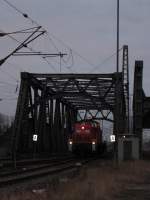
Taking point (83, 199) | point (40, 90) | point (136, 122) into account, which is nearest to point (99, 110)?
point (40, 90)

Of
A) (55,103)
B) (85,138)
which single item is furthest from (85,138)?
(55,103)

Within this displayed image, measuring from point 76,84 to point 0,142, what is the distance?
19.6 m

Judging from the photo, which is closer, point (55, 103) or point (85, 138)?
point (85, 138)

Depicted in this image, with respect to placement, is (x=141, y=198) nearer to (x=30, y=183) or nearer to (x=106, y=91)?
(x=30, y=183)

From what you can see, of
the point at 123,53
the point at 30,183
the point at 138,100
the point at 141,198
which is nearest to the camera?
the point at 141,198

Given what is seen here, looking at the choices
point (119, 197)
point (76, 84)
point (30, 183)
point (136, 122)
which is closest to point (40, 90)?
point (76, 84)

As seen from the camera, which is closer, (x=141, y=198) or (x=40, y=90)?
(x=141, y=198)

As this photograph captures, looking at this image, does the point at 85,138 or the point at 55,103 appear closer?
the point at 85,138

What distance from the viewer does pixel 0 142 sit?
86625mm

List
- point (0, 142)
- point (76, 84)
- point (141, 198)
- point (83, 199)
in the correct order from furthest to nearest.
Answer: point (0, 142)
point (76, 84)
point (141, 198)
point (83, 199)

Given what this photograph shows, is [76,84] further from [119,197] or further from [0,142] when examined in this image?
[119,197]

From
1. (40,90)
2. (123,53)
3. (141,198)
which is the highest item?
(123,53)

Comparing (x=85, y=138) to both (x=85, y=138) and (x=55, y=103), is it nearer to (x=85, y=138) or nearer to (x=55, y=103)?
(x=85, y=138)

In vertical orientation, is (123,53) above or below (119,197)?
above
